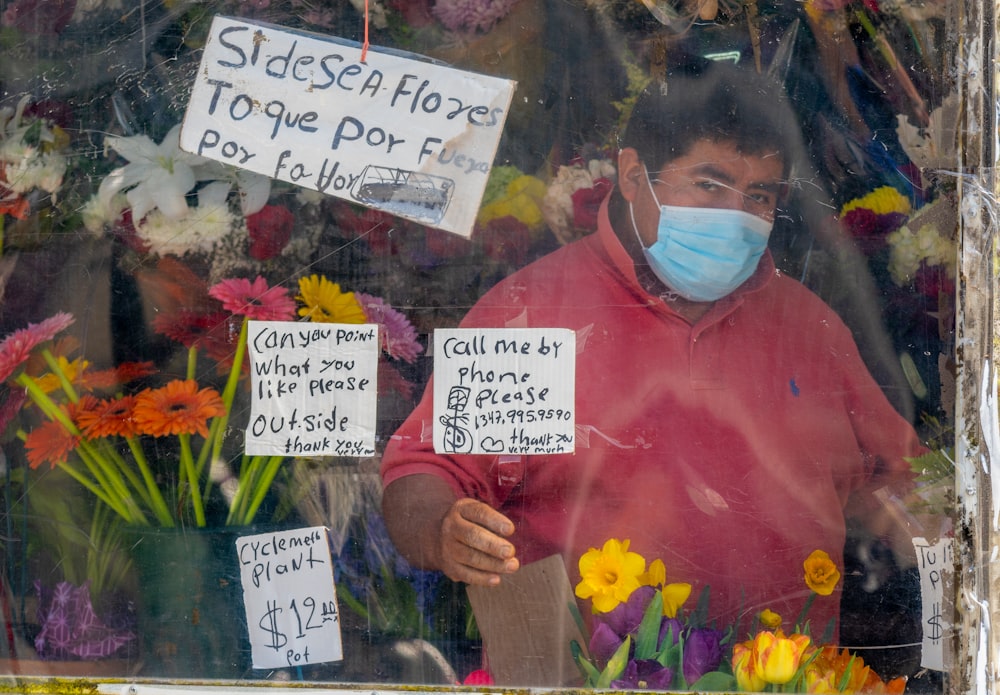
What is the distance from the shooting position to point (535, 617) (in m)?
1.99

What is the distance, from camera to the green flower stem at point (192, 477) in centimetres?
203

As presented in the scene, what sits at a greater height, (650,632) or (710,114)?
(710,114)

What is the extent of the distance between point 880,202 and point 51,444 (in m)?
1.93

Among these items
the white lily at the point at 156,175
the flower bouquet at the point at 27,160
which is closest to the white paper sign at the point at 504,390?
the white lily at the point at 156,175

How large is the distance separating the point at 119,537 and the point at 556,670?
1025 mm

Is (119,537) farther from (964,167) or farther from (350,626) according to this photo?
(964,167)

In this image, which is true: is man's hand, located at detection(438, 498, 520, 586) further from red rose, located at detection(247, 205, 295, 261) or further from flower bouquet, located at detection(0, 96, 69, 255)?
flower bouquet, located at detection(0, 96, 69, 255)

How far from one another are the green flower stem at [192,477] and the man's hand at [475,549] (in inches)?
21.5

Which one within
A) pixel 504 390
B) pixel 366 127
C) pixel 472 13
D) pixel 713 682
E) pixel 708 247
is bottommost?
pixel 713 682

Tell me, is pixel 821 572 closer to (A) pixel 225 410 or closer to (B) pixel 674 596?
(B) pixel 674 596

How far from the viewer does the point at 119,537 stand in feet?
6.69

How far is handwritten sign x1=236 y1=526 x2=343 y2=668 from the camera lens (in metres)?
2.01

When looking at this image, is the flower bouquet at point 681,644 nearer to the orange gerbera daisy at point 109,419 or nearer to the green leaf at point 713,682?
the green leaf at point 713,682

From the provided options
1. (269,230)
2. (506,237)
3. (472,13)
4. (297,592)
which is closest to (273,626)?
(297,592)
